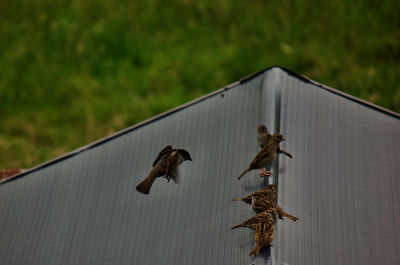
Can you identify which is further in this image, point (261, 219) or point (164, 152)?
point (164, 152)

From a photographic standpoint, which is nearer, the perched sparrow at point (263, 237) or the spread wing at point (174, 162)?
the perched sparrow at point (263, 237)

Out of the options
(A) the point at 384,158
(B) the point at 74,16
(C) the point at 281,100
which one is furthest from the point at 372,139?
(B) the point at 74,16

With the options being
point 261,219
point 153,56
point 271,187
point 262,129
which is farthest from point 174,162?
point 153,56

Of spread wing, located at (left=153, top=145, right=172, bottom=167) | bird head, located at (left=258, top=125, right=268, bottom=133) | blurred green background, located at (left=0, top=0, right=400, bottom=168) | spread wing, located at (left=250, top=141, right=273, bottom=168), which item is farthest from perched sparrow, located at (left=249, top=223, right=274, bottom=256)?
blurred green background, located at (left=0, top=0, right=400, bottom=168)

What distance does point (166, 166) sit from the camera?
263 inches

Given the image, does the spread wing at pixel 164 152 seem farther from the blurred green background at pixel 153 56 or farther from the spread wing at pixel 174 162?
the blurred green background at pixel 153 56

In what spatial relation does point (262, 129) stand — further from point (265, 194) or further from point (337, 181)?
point (265, 194)

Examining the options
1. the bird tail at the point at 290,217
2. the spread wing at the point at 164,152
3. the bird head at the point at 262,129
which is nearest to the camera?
the bird tail at the point at 290,217

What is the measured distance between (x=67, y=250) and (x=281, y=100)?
9.60 ft

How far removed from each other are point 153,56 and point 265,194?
9.75 meters

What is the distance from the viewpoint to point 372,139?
684cm

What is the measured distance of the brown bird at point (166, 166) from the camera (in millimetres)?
6676

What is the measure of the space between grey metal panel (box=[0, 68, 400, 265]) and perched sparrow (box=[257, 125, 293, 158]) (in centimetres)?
12

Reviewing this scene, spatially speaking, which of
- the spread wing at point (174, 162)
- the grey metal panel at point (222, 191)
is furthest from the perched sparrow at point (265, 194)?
the spread wing at point (174, 162)
